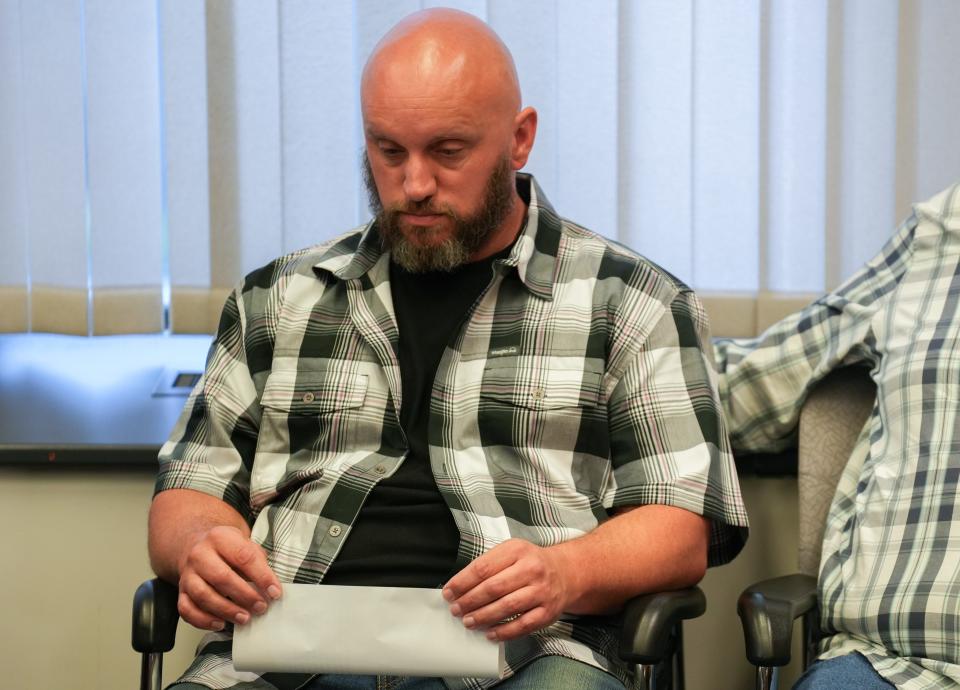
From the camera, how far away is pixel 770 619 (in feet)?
4.78

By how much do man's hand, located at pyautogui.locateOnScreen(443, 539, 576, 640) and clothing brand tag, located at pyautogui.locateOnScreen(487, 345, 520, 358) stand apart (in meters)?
0.33

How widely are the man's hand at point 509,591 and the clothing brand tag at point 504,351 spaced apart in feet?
1.09

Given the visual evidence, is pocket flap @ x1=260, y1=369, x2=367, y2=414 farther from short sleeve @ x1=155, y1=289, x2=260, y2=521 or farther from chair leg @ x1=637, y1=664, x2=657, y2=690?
chair leg @ x1=637, y1=664, x2=657, y2=690

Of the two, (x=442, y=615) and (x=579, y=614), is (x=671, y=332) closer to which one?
(x=579, y=614)

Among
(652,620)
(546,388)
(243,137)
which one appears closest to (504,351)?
(546,388)

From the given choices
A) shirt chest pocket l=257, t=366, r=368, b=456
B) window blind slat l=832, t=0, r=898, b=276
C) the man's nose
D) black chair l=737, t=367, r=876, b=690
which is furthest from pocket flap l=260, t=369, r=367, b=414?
window blind slat l=832, t=0, r=898, b=276

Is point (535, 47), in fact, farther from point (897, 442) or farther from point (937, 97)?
point (897, 442)

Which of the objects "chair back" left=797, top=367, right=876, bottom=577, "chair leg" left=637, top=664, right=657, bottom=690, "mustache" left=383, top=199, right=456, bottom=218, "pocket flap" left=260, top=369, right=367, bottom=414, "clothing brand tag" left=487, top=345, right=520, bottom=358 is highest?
"mustache" left=383, top=199, right=456, bottom=218

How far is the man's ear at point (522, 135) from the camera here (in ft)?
5.60

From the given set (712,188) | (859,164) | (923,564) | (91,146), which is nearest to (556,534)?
(923,564)

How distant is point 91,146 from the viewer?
2193 mm

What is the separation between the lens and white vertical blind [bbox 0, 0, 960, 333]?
2.17 meters

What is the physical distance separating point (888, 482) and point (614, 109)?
907 mm

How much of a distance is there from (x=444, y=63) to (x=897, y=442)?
2.71 feet
